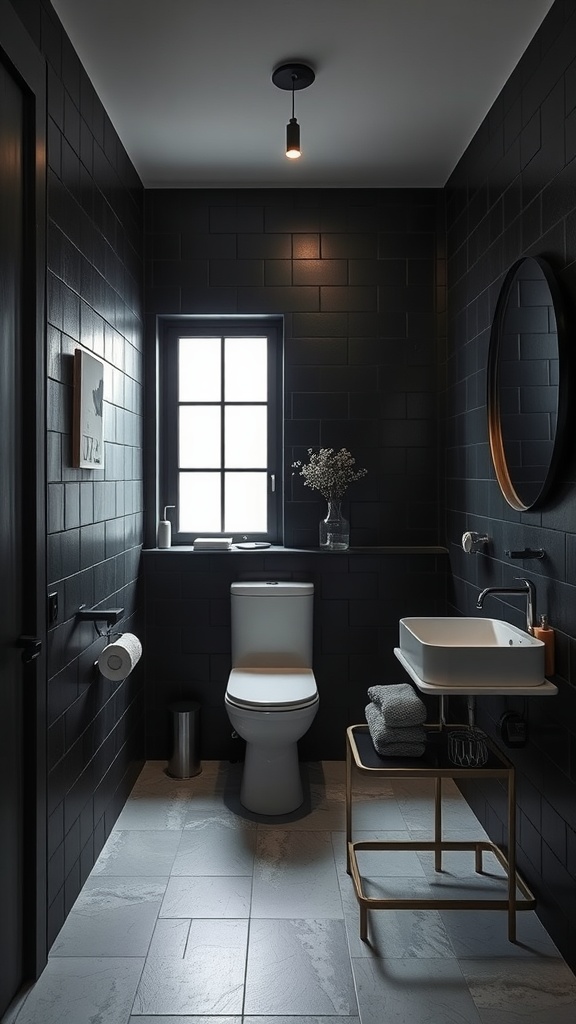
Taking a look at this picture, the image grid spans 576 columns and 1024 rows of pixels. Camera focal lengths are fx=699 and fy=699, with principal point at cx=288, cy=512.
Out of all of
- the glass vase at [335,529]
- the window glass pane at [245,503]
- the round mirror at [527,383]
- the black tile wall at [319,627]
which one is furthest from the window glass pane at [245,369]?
the round mirror at [527,383]

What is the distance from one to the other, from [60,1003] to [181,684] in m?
1.58

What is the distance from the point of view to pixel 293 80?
2.38 meters

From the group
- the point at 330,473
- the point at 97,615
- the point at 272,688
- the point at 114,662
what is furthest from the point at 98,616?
the point at 330,473

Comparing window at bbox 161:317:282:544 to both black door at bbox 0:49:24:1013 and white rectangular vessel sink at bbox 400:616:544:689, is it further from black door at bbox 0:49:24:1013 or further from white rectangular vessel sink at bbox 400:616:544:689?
black door at bbox 0:49:24:1013

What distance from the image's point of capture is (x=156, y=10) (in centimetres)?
206

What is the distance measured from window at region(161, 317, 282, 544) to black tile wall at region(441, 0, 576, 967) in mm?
928

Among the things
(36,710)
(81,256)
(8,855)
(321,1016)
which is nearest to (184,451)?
(81,256)

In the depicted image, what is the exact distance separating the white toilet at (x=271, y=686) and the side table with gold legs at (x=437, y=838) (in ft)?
1.16

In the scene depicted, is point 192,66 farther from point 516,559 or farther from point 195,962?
point 195,962

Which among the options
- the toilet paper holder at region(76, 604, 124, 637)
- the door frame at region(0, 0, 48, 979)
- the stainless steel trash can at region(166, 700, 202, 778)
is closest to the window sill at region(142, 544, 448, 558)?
the stainless steel trash can at region(166, 700, 202, 778)

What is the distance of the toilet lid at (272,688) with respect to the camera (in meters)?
2.59

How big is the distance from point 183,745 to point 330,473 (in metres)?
1.37

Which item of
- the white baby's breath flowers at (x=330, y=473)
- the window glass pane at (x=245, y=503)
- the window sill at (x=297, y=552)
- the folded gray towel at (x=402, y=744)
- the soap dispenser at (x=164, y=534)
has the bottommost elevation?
the folded gray towel at (x=402, y=744)

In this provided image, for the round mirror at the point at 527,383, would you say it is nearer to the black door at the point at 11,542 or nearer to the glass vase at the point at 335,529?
the glass vase at the point at 335,529
